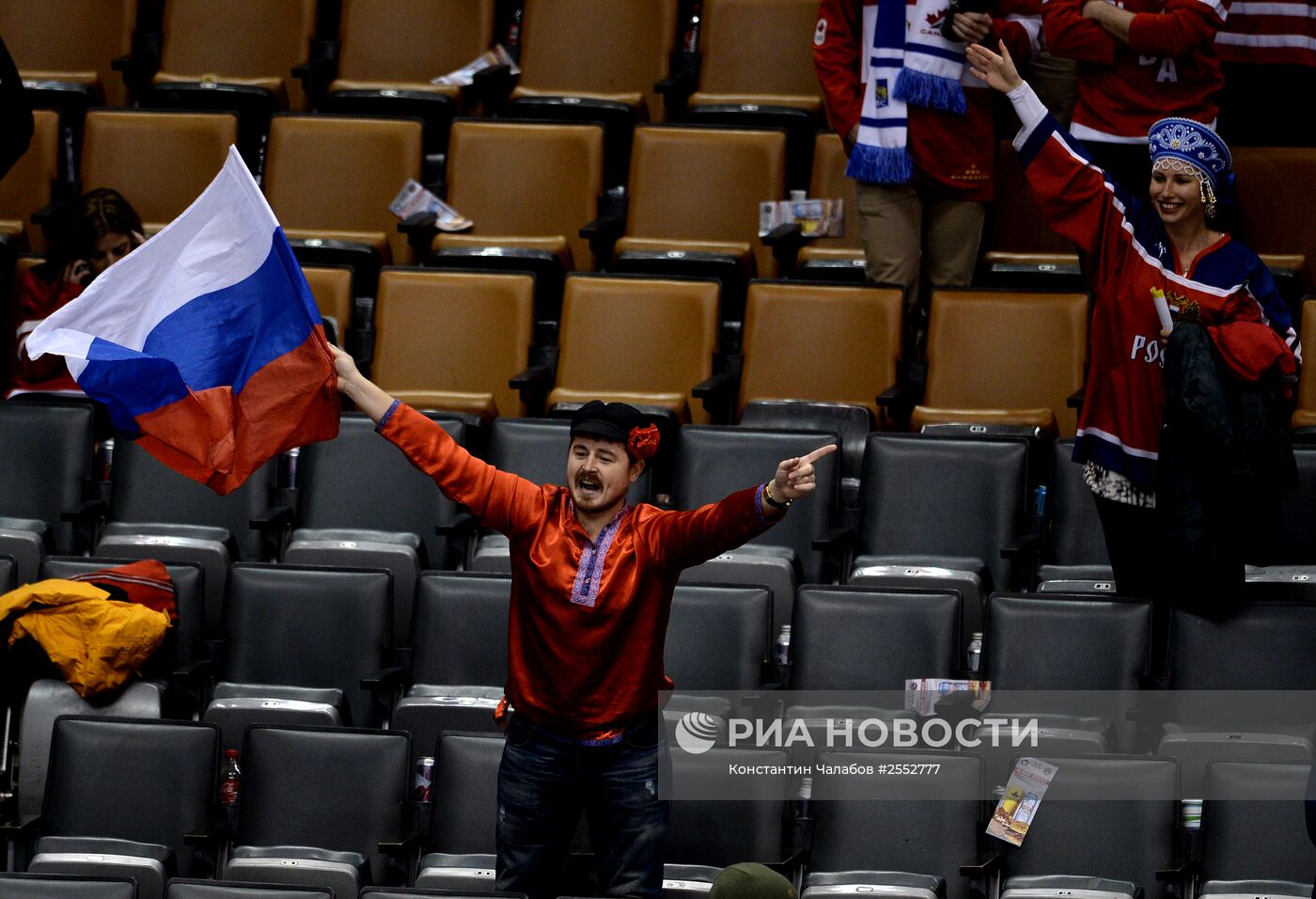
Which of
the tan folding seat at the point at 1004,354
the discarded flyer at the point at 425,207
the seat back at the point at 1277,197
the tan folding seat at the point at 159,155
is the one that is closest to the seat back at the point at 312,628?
the tan folding seat at the point at 1004,354

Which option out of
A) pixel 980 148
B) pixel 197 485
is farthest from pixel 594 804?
pixel 980 148

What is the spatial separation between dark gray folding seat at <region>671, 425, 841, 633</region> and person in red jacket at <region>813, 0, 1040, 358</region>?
82cm

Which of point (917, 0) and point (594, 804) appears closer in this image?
point (594, 804)

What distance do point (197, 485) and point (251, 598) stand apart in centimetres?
68

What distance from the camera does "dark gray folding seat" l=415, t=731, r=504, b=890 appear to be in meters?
4.04

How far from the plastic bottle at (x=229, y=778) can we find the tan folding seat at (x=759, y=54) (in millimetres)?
2945

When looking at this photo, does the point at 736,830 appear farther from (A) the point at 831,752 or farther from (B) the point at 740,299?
(B) the point at 740,299

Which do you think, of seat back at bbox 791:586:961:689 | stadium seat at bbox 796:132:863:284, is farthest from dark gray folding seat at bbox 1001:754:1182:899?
stadium seat at bbox 796:132:863:284

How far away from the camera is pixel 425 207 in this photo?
606 centimetres

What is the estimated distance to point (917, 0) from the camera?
5262mm

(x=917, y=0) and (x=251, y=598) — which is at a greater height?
(x=917, y=0)

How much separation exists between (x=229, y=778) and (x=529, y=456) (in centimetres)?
113

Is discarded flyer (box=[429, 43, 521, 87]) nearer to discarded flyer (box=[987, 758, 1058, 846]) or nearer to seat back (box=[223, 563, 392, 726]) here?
seat back (box=[223, 563, 392, 726])

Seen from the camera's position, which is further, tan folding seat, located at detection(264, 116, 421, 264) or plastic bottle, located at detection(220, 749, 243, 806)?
tan folding seat, located at detection(264, 116, 421, 264)
